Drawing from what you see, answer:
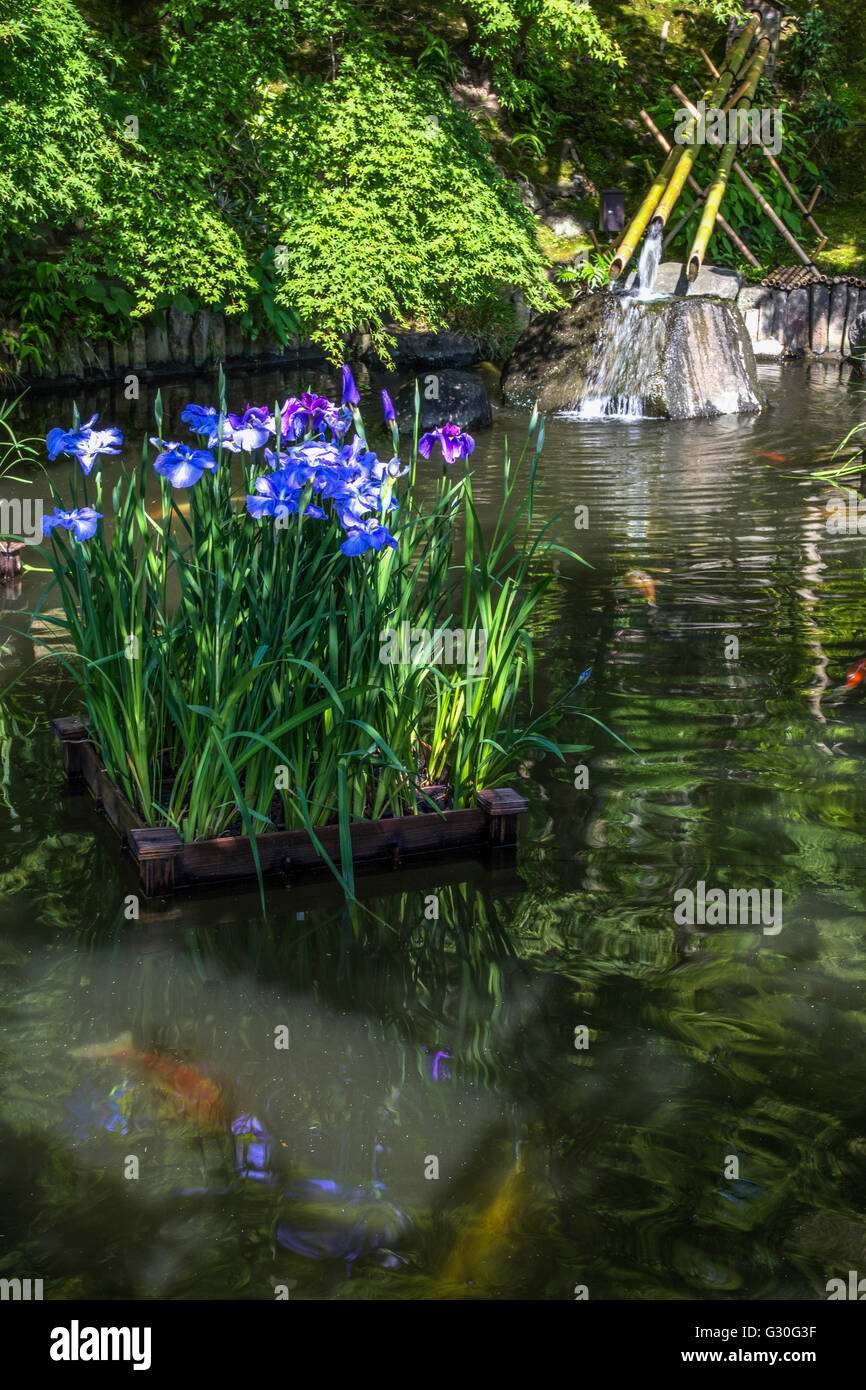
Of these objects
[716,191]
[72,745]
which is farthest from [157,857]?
[716,191]

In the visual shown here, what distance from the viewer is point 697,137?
15984mm

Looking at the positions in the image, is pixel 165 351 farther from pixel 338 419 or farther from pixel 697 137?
pixel 338 419

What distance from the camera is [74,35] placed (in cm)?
912

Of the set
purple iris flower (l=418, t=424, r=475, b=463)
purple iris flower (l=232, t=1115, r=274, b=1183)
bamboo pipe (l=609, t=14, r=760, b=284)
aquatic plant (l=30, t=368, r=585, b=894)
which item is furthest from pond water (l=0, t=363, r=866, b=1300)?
bamboo pipe (l=609, t=14, r=760, b=284)

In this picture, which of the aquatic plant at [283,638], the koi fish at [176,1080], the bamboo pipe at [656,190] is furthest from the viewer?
the bamboo pipe at [656,190]

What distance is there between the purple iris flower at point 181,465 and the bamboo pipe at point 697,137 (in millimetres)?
12553

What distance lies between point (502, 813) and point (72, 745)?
1594 mm

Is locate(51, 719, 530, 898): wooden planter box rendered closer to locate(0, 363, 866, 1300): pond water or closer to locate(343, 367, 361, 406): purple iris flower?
locate(0, 363, 866, 1300): pond water

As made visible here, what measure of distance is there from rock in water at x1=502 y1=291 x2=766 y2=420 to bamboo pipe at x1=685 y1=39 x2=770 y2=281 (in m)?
1.57

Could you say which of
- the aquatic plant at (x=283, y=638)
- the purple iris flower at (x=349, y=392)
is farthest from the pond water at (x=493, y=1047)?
the purple iris flower at (x=349, y=392)

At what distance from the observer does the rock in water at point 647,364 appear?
41.2 ft

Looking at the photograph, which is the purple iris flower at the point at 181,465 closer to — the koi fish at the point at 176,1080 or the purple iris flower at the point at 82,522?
the purple iris flower at the point at 82,522

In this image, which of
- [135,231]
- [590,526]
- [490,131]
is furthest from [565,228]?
[590,526]
